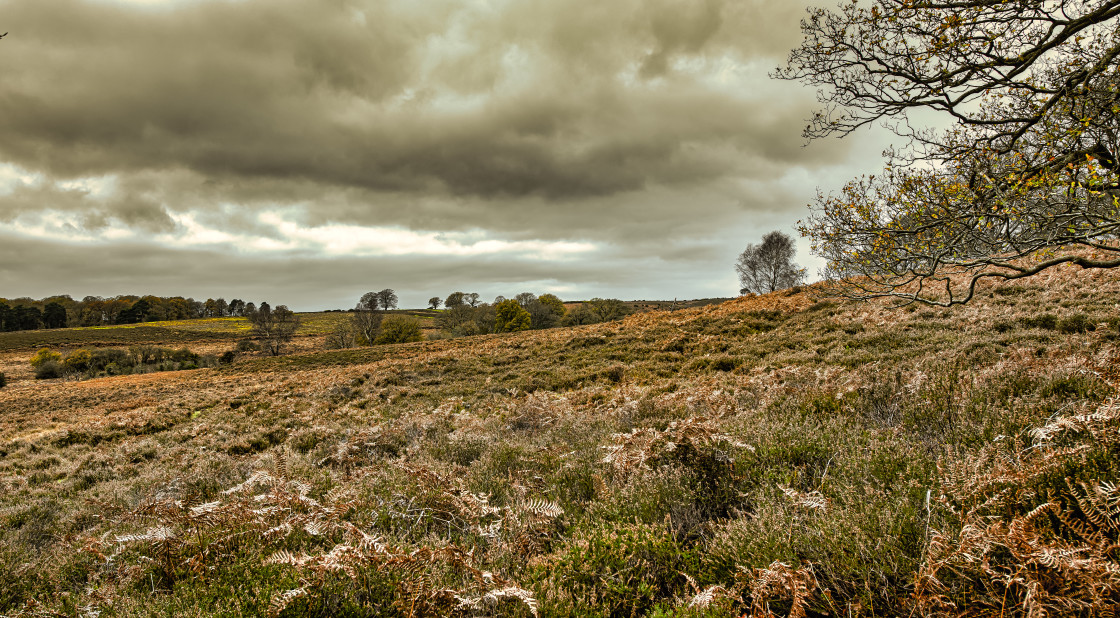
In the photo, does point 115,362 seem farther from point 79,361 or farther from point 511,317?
point 511,317

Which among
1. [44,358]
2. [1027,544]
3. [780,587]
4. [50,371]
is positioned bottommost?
[50,371]

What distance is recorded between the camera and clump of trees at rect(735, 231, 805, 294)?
1909 inches

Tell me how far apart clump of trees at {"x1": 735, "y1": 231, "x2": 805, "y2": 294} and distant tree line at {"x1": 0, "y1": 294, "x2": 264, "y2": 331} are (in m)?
104

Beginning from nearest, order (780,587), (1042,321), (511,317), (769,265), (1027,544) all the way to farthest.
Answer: (1027,544)
(780,587)
(1042,321)
(769,265)
(511,317)

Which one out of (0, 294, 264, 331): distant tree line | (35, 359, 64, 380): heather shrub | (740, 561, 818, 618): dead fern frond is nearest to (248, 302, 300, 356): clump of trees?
(35, 359, 64, 380): heather shrub

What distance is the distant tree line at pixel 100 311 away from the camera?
102m

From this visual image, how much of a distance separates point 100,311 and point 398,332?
4040 inches

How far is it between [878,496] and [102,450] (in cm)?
1795

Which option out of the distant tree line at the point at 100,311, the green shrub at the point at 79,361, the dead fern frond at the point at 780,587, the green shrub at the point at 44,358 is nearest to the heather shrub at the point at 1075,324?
the dead fern frond at the point at 780,587

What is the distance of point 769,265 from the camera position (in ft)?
165

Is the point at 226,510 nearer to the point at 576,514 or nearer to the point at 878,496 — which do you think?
the point at 576,514

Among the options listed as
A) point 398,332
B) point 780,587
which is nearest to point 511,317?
point 398,332

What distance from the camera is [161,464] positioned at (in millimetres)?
9359

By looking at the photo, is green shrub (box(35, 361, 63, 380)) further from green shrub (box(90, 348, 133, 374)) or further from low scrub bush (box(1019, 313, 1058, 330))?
low scrub bush (box(1019, 313, 1058, 330))
